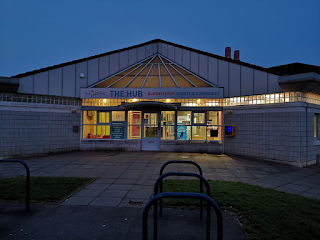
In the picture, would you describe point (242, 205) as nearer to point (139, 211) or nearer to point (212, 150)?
point (139, 211)

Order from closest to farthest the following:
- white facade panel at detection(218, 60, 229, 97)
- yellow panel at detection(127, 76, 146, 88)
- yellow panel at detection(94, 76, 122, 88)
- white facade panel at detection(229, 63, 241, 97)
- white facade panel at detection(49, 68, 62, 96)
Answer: white facade panel at detection(229, 63, 241, 97)
white facade panel at detection(218, 60, 229, 97)
white facade panel at detection(49, 68, 62, 96)
yellow panel at detection(127, 76, 146, 88)
yellow panel at detection(94, 76, 122, 88)

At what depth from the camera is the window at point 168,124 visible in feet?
41.9

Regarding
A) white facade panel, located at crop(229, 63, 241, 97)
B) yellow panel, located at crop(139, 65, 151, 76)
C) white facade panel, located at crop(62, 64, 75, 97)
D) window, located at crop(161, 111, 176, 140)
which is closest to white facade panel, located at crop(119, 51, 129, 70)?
yellow panel, located at crop(139, 65, 151, 76)

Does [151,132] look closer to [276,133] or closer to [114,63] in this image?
[114,63]

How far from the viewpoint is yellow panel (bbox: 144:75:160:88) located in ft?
42.2

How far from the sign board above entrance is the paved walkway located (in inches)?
156

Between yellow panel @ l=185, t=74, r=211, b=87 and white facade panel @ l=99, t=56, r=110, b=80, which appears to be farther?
white facade panel @ l=99, t=56, r=110, b=80

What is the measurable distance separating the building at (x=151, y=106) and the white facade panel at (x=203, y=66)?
0.06 m

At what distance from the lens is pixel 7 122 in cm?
1052

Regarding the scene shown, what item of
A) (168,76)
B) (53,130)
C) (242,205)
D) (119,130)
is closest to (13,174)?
(53,130)

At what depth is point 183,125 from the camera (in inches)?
502

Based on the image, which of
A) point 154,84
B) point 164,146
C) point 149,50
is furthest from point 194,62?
point 164,146

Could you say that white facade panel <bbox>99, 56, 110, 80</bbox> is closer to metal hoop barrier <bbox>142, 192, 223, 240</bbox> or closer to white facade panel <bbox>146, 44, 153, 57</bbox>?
white facade panel <bbox>146, 44, 153, 57</bbox>

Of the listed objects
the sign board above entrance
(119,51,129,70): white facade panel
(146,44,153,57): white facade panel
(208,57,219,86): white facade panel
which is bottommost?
the sign board above entrance
